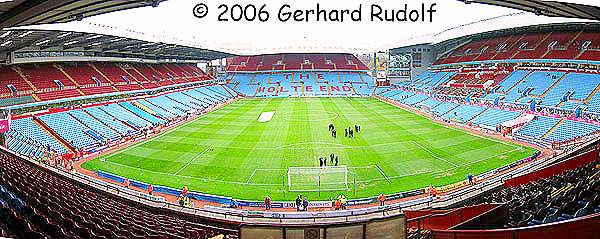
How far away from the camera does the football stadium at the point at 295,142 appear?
8.49 m

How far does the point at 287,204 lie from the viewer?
16.8 m

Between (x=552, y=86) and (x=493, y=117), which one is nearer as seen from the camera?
(x=493, y=117)

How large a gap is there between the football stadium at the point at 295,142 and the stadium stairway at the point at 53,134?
121 mm

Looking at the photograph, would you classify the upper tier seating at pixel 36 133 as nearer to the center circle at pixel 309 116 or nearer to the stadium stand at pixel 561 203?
the center circle at pixel 309 116

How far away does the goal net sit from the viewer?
1884 centimetres

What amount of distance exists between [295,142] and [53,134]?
50.2 feet

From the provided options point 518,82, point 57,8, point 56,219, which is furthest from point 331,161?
point 518,82

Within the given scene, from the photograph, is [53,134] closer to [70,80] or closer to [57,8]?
[70,80]

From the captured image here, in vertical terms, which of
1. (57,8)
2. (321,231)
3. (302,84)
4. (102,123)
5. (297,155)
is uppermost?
(57,8)

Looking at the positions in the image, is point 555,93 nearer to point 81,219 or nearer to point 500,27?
point 500,27

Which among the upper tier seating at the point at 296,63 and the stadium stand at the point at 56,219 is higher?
the upper tier seating at the point at 296,63

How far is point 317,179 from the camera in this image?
19.8 m

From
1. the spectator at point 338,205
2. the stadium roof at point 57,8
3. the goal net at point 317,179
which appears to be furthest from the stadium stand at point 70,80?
the spectator at point 338,205

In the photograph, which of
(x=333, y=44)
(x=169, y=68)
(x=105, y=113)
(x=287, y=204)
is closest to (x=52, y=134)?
(x=105, y=113)
